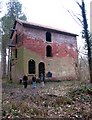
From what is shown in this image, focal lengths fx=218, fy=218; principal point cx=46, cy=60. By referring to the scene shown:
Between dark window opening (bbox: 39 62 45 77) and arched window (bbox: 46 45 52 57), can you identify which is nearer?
dark window opening (bbox: 39 62 45 77)

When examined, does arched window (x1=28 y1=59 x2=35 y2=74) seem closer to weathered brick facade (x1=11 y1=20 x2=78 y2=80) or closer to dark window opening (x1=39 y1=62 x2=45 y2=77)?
weathered brick facade (x1=11 y1=20 x2=78 y2=80)

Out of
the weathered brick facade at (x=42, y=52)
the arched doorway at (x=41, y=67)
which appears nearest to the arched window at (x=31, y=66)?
the weathered brick facade at (x=42, y=52)

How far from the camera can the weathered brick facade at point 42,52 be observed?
28.0 meters

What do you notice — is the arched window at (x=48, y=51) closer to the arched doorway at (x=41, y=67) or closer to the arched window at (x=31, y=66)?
the arched doorway at (x=41, y=67)

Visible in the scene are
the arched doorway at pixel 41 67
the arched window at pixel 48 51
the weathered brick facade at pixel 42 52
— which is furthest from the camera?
the arched window at pixel 48 51

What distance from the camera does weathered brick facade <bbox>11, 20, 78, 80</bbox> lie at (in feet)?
91.8

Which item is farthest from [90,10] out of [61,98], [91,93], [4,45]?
[4,45]

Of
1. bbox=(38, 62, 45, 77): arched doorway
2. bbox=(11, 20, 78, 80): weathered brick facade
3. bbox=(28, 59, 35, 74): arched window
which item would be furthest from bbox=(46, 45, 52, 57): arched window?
bbox=(28, 59, 35, 74): arched window

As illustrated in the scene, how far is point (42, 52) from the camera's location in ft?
95.2

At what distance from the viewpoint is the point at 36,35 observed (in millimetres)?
28703

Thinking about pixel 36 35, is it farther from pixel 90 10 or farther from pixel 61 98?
pixel 61 98

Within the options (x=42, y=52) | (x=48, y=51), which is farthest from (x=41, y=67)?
(x=48, y=51)

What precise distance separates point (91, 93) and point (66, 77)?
16.4m

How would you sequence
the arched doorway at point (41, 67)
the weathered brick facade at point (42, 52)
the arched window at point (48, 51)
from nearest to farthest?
the weathered brick facade at point (42, 52) < the arched doorway at point (41, 67) < the arched window at point (48, 51)
